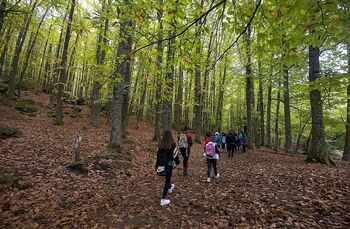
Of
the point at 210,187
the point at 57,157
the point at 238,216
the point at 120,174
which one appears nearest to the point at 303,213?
the point at 238,216

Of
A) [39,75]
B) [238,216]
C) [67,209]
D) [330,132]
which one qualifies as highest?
[39,75]

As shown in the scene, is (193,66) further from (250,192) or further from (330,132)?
(330,132)

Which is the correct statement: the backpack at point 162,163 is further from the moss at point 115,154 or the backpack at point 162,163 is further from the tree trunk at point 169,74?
the moss at point 115,154

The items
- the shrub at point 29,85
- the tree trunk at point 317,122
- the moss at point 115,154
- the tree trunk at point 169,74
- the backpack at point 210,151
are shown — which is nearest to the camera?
the tree trunk at point 169,74

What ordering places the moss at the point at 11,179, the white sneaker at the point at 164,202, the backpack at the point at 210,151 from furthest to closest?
the backpack at the point at 210,151 < the moss at the point at 11,179 < the white sneaker at the point at 164,202

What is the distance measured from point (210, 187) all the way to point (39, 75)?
42.5 metres

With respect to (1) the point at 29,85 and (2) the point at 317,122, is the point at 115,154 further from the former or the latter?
(1) the point at 29,85

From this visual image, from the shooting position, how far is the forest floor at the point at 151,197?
16.5 feet

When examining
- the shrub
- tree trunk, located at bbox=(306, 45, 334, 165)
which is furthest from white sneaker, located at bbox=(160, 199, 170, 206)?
the shrub

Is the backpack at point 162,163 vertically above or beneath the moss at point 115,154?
above

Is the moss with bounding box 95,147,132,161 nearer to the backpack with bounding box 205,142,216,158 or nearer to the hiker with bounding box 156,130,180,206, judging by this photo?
the backpack with bounding box 205,142,216,158

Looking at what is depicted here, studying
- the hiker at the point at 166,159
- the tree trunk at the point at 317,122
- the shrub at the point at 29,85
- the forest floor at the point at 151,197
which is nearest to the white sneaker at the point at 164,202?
the hiker at the point at 166,159

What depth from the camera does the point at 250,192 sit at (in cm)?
664

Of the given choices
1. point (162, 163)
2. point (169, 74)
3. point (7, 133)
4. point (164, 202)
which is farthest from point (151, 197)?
point (7, 133)
